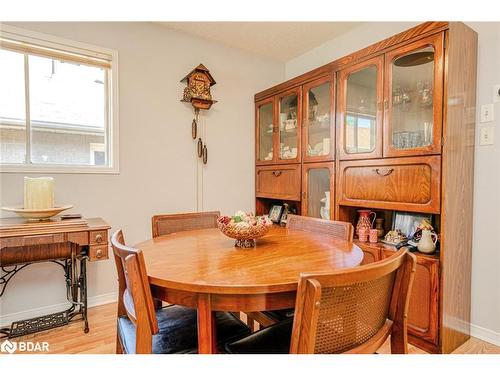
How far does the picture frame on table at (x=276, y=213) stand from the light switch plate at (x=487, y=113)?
1.90 m

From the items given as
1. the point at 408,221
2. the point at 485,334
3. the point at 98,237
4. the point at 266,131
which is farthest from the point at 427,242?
the point at 98,237

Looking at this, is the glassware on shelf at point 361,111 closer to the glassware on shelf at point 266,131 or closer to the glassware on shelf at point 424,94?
the glassware on shelf at point 424,94

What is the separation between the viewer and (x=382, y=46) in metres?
1.96

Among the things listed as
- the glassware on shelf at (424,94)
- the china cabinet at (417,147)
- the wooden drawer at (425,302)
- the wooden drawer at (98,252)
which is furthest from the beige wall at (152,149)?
the wooden drawer at (425,302)

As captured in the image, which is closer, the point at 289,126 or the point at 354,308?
the point at 354,308

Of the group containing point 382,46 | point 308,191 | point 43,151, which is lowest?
point 308,191

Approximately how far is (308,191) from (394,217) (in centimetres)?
76

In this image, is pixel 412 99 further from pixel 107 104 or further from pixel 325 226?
pixel 107 104

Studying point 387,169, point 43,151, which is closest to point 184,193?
point 43,151

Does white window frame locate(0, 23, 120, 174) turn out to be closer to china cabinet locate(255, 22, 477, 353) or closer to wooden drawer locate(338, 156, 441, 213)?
china cabinet locate(255, 22, 477, 353)

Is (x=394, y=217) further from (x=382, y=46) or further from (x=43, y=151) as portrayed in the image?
(x=43, y=151)

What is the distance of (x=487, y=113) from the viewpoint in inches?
72.1

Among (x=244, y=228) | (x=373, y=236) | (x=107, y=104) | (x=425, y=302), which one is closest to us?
(x=244, y=228)

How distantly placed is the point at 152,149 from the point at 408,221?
2.24 meters
